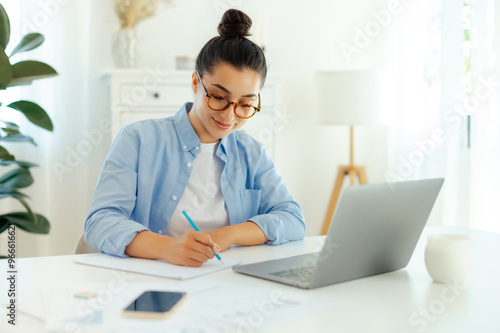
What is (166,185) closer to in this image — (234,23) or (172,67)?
(234,23)

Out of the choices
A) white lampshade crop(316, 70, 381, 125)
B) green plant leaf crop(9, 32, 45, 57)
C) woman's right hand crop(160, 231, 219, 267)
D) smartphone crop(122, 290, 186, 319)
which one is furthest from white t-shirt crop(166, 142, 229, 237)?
white lampshade crop(316, 70, 381, 125)

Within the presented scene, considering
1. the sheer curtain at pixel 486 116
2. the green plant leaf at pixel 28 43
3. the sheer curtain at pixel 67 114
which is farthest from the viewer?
the sheer curtain at pixel 67 114

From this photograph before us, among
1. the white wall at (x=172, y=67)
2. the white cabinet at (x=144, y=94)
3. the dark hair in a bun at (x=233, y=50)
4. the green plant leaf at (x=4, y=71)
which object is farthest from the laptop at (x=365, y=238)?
the white wall at (x=172, y=67)

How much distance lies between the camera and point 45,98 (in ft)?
9.98

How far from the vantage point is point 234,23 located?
1.55 metres

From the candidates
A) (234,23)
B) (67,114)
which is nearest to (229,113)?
(234,23)

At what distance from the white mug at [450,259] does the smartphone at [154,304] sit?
0.48 metres

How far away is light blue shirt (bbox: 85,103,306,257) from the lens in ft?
4.32

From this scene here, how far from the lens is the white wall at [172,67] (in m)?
3.08

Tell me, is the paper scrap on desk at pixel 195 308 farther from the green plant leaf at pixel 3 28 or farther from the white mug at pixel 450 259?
the green plant leaf at pixel 3 28

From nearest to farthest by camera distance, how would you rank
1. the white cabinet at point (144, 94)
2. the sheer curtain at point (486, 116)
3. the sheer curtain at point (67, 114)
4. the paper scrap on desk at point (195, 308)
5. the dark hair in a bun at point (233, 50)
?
the paper scrap on desk at point (195, 308) < the dark hair in a bun at point (233, 50) < the sheer curtain at point (486, 116) < the white cabinet at point (144, 94) < the sheer curtain at point (67, 114)

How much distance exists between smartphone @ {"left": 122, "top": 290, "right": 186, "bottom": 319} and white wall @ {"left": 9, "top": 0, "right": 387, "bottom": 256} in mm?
2290

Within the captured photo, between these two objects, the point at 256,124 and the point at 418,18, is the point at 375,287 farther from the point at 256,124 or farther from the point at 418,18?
the point at 418,18

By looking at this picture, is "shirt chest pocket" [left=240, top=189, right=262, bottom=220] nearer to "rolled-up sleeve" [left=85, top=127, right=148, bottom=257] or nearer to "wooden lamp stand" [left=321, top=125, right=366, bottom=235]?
Result: "rolled-up sleeve" [left=85, top=127, right=148, bottom=257]
